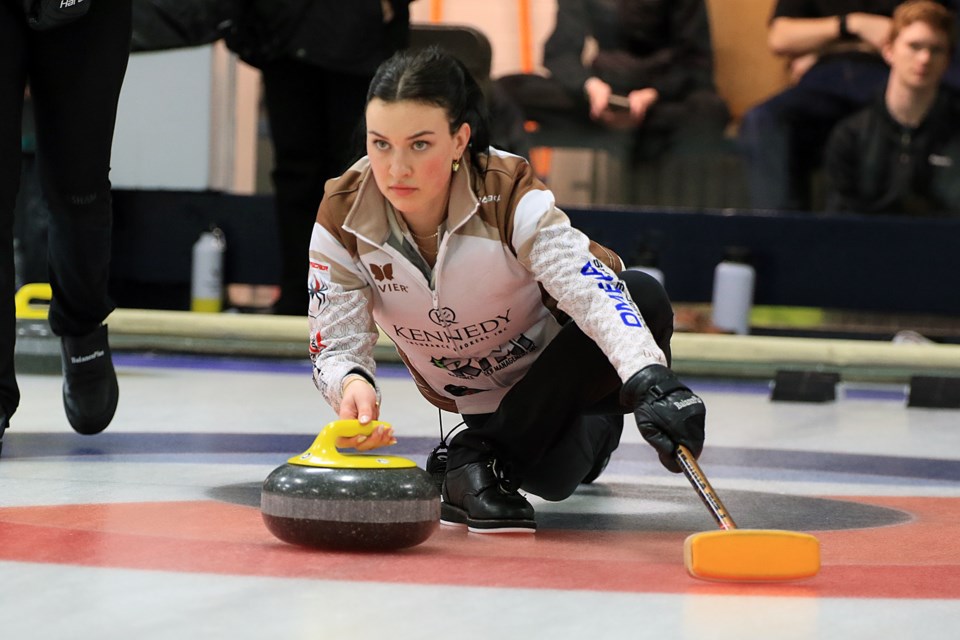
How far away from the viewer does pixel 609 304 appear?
191cm

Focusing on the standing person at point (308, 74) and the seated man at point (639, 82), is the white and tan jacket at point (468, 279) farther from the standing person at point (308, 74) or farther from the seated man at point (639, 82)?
the seated man at point (639, 82)

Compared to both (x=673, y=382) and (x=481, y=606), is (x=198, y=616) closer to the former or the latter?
(x=481, y=606)

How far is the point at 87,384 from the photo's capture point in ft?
8.79

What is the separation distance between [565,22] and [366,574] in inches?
171

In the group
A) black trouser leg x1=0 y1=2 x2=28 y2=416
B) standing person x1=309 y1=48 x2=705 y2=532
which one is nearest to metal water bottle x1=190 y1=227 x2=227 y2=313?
black trouser leg x1=0 y1=2 x2=28 y2=416

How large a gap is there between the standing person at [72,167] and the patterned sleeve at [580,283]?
91 cm

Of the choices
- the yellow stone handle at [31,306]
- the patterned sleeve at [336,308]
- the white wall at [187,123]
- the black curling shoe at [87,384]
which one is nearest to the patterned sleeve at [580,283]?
the patterned sleeve at [336,308]

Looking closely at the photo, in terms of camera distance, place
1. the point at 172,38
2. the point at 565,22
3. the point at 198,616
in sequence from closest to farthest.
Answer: the point at 198,616
the point at 172,38
the point at 565,22

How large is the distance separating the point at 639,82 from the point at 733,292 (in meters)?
0.98

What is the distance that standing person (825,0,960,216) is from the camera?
5.23 metres

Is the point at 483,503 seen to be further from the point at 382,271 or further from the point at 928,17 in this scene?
the point at 928,17

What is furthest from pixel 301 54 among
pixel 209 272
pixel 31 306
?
pixel 209 272

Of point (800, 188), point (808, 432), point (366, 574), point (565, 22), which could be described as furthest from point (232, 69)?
point (366, 574)

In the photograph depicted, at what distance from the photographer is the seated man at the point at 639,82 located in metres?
5.47
